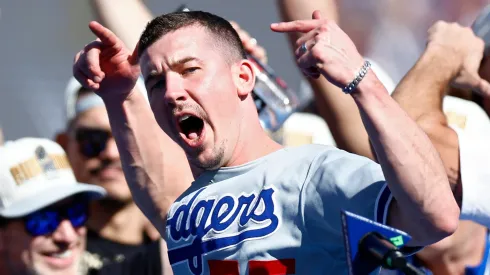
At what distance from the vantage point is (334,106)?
12.0 ft

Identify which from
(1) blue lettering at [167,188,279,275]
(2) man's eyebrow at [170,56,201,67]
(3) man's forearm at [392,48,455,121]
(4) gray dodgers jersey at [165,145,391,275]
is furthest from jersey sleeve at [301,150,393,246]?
(3) man's forearm at [392,48,455,121]

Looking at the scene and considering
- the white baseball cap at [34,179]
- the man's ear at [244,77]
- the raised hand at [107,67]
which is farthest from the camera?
the white baseball cap at [34,179]

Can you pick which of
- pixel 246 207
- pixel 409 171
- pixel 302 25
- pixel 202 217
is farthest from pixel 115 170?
pixel 409 171

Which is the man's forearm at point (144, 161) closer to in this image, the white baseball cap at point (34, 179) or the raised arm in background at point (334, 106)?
the raised arm in background at point (334, 106)

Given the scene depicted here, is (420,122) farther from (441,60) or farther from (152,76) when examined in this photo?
(152,76)

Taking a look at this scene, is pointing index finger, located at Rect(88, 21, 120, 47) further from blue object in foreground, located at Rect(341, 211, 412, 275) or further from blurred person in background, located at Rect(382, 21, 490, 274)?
blue object in foreground, located at Rect(341, 211, 412, 275)

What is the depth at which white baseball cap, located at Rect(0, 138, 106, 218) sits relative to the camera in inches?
165

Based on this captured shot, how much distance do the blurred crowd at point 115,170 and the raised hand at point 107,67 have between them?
1.72ft

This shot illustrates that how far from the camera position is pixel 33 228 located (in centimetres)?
410

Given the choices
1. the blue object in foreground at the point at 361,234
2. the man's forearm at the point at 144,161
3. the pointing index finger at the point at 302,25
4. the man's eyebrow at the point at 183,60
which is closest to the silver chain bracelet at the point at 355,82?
the pointing index finger at the point at 302,25

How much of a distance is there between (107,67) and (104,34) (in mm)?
164

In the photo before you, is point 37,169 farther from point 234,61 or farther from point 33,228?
point 234,61

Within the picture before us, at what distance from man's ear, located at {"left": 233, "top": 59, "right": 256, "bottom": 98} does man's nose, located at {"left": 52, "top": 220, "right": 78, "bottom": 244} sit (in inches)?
55.5

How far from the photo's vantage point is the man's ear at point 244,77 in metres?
2.93
